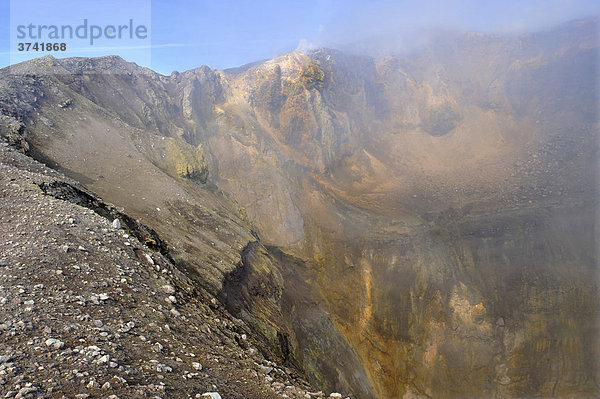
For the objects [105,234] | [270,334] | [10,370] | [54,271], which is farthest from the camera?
[270,334]

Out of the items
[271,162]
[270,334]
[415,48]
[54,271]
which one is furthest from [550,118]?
[54,271]

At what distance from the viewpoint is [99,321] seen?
16.7 ft

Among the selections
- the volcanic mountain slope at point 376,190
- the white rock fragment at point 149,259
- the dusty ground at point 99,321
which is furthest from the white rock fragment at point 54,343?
the volcanic mountain slope at point 376,190

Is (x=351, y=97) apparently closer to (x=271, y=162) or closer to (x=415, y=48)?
(x=415, y=48)

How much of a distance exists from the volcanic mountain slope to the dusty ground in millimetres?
3605

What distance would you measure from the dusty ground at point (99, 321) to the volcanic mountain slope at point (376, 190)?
3605 mm

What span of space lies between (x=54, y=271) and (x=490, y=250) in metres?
26.5

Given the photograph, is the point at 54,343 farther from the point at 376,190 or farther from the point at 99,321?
the point at 376,190

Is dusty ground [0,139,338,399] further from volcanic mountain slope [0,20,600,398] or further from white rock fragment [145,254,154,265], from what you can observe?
volcanic mountain slope [0,20,600,398]

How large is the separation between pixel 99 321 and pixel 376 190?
28376mm

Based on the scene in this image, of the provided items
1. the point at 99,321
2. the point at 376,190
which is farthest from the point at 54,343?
the point at 376,190

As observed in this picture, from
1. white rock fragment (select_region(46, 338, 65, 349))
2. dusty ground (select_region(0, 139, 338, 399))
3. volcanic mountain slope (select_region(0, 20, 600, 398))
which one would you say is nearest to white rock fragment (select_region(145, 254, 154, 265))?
dusty ground (select_region(0, 139, 338, 399))

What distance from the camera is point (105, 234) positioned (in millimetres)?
7621

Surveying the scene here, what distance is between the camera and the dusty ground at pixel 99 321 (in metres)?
3.94
